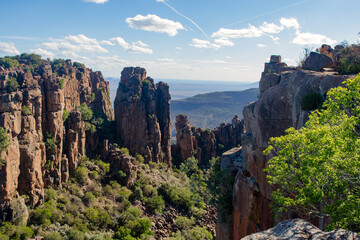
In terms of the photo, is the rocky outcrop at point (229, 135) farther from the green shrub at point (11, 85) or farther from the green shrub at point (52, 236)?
the green shrub at point (52, 236)

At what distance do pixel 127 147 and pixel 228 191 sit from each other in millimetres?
40940

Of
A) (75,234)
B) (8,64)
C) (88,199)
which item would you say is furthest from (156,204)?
(8,64)

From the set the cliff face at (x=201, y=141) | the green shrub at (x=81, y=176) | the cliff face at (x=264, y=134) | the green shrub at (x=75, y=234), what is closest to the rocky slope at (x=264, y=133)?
the cliff face at (x=264, y=134)

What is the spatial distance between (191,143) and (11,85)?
1745 inches

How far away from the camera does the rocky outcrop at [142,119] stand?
65.2m

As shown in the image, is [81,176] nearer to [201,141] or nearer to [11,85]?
[11,85]

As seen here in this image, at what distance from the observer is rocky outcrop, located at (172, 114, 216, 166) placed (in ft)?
241

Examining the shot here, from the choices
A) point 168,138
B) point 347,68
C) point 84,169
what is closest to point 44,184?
point 84,169

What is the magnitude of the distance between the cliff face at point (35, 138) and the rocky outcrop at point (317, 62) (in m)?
35.7

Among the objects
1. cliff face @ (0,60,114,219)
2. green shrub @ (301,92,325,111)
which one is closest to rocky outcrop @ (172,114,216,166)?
cliff face @ (0,60,114,219)

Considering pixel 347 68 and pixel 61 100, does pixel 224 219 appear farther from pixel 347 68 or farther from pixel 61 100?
pixel 61 100

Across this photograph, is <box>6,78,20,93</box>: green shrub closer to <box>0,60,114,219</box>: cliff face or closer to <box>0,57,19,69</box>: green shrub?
<box>0,60,114,219</box>: cliff face

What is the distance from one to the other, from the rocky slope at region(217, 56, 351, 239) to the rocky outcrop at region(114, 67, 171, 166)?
137ft

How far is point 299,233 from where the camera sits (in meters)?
8.95
